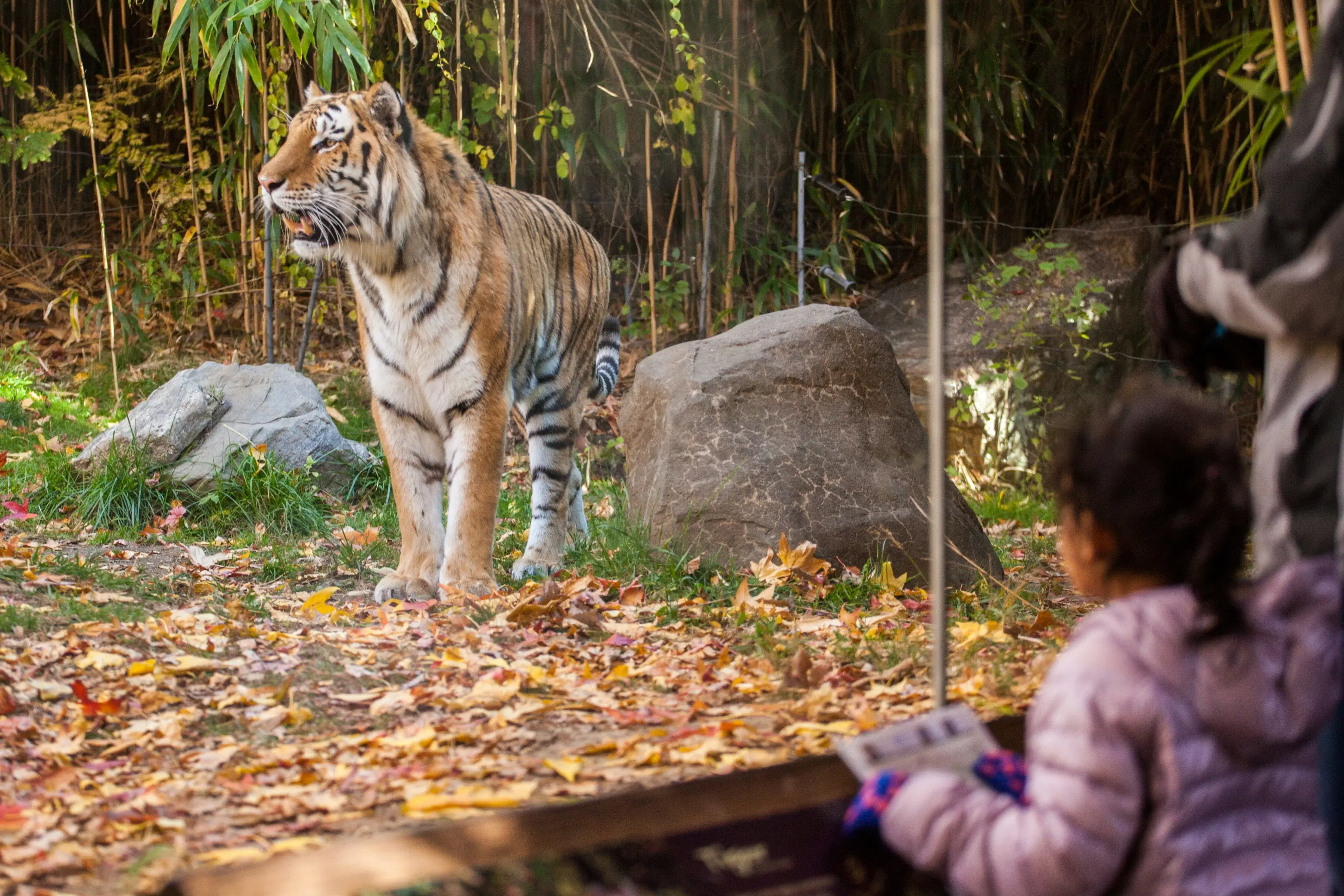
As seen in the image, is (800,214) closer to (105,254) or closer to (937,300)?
(105,254)

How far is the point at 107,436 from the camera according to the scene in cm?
490

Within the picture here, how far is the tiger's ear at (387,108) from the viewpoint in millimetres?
3889

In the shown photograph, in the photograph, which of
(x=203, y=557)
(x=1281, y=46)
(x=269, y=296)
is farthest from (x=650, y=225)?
(x=1281, y=46)

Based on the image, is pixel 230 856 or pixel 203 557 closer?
pixel 230 856

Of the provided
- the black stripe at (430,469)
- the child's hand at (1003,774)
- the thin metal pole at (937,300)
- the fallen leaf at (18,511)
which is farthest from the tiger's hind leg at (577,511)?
the child's hand at (1003,774)

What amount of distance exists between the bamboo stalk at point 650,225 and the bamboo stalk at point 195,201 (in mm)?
2521

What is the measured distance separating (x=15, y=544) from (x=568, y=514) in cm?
196

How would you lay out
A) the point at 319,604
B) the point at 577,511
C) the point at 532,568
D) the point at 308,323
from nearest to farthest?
the point at 319,604
the point at 532,568
the point at 577,511
the point at 308,323

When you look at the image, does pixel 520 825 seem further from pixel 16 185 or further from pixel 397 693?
pixel 16 185

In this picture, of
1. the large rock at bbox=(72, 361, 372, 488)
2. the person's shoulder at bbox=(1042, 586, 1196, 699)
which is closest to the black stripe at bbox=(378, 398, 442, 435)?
the large rock at bbox=(72, 361, 372, 488)

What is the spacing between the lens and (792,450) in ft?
13.4

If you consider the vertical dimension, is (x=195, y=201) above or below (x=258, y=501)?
above

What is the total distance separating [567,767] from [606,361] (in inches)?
117

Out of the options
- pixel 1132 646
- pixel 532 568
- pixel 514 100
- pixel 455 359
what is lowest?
pixel 532 568
